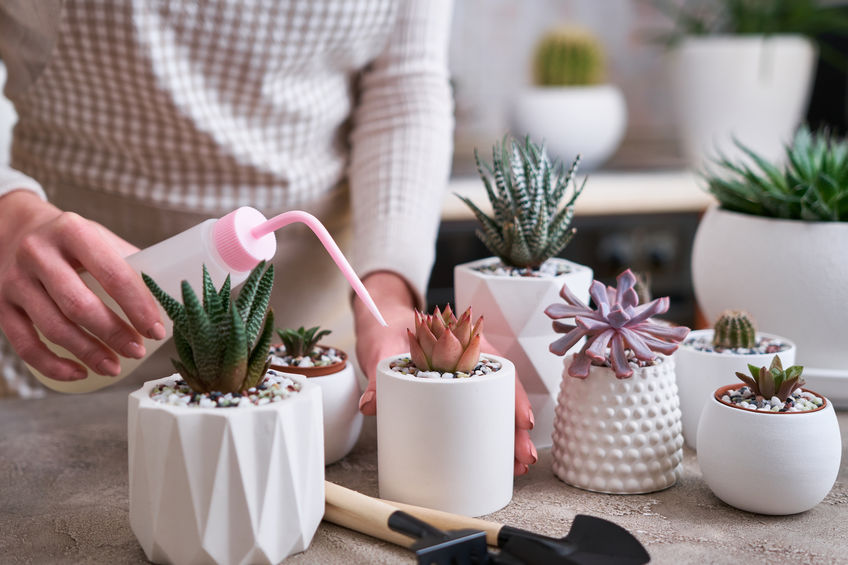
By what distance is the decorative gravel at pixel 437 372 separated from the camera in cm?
68

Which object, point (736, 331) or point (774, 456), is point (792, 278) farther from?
point (774, 456)

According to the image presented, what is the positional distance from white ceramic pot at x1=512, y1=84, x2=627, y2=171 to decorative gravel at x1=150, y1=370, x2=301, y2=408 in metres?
1.87

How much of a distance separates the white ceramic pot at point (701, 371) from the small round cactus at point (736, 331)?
0.7 inches

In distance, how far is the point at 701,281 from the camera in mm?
1002

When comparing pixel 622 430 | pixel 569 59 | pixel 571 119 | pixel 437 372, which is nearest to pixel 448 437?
pixel 437 372

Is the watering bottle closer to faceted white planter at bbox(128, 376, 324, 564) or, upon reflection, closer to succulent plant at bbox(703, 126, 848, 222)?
faceted white planter at bbox(128, 376, 324, 564)

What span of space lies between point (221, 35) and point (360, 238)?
0.32 metres

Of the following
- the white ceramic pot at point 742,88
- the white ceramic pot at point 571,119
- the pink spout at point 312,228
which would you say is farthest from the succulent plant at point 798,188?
the white ceramic pot at point 742,88

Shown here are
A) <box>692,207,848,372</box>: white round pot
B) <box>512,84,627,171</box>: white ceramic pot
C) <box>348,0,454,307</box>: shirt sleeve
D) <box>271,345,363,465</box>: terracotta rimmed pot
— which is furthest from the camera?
<box>512,84,627,171</box>: white ceramic pot

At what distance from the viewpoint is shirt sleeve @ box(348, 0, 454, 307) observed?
1126 mm

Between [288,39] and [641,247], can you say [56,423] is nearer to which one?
[288,39]

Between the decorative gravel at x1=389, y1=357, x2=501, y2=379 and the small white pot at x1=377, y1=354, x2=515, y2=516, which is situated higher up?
the decorative gravel at x1=389, y1=357, x2=501, y2=379

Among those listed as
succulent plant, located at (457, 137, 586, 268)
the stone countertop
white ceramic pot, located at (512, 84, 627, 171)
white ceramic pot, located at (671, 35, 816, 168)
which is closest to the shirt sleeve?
succulent plant, located at (457, 137, 586, 268)

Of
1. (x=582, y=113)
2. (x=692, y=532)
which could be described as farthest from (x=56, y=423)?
(x=582, y=113)
